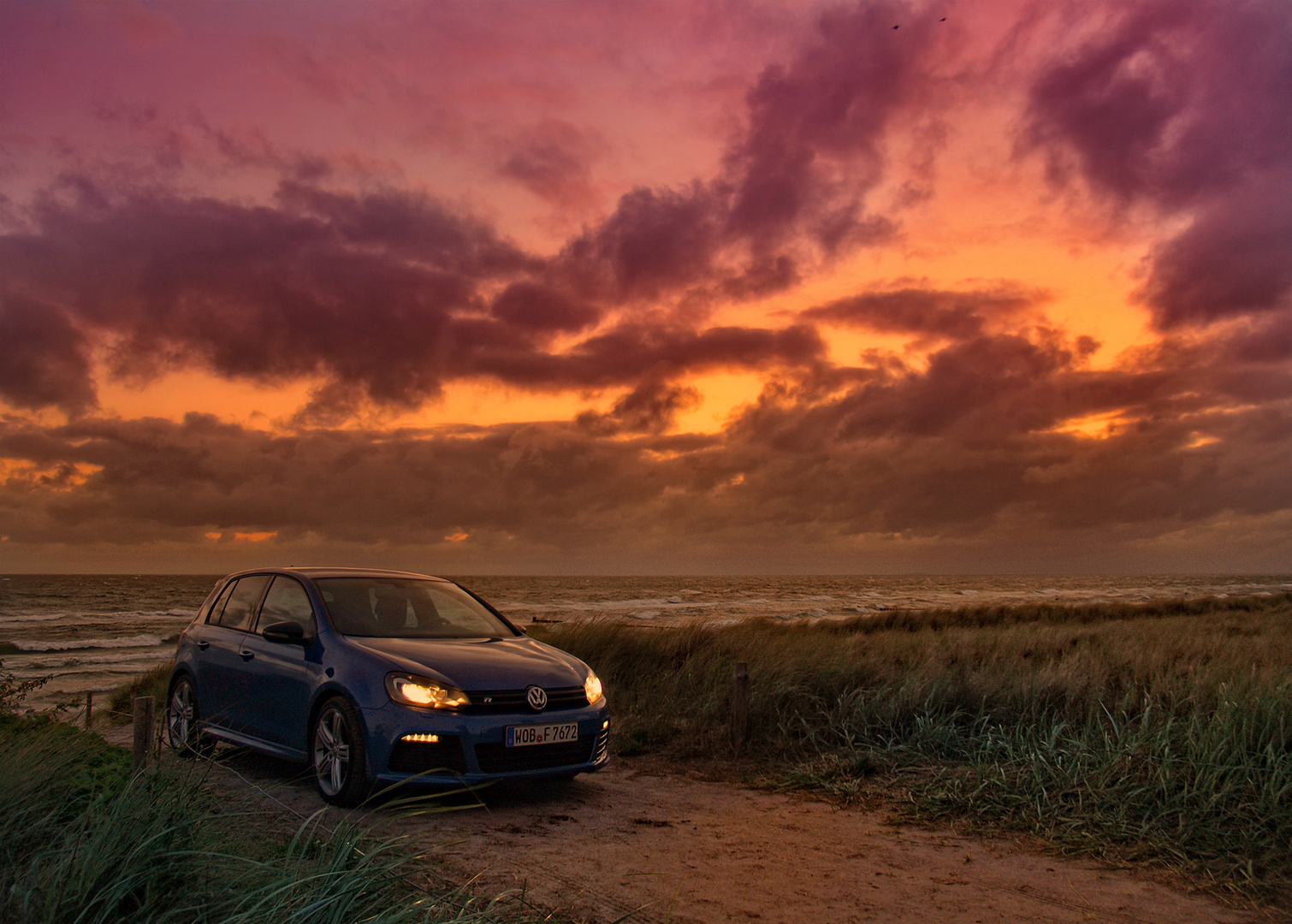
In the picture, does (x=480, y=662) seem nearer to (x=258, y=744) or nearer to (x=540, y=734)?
(x=540, y=734)

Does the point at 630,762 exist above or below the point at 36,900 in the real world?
below

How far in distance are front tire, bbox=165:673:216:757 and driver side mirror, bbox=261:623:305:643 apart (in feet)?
6.36

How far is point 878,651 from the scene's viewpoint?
11.8 metres

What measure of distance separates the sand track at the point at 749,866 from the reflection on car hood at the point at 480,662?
91 cm

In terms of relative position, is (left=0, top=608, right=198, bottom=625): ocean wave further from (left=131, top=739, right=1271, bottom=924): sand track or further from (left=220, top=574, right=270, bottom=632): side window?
(left=131, top=739, right=1271, bottom=924): sand track

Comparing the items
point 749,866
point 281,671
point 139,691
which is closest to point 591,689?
point 749,866

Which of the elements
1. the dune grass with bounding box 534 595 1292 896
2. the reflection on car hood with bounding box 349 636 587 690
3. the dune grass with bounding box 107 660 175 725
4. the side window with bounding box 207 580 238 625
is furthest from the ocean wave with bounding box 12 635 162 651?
the reflection on car hood with bounding box 349 636 587 690

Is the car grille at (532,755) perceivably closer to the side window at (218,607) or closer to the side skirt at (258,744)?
the side skirt at (258,744)

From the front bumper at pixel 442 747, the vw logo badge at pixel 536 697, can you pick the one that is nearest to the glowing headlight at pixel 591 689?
the vw logo badge at pixel 536 697

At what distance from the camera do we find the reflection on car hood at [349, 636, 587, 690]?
19.3 feet

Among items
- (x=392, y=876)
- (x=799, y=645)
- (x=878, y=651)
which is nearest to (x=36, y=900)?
(x=392, y=876)

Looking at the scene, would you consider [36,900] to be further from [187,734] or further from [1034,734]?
[1034,734]

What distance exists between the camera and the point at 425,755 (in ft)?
18.5

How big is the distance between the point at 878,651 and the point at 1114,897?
732cm
